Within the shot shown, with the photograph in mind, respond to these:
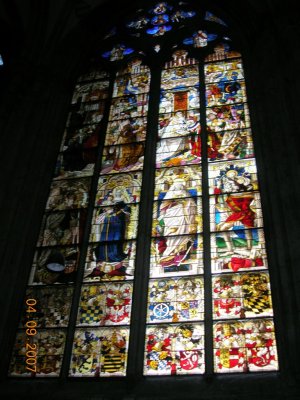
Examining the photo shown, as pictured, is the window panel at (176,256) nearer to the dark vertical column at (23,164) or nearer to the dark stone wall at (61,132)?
the dark stone wall at (61,132)

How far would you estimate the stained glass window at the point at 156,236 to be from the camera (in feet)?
19.3

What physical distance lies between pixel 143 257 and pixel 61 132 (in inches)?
122

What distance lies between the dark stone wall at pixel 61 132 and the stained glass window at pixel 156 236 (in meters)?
0.17

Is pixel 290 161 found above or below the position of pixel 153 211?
above

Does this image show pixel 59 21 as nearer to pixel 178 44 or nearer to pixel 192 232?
pixel 178 44

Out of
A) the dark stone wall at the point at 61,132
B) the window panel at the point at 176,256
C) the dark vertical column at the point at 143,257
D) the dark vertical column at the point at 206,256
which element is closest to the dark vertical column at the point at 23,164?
the dark stone wall at the point at 61,132

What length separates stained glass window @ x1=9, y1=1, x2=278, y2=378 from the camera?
588cm

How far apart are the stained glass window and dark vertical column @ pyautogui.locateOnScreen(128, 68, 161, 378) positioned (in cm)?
2

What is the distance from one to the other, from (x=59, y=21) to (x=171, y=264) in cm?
598

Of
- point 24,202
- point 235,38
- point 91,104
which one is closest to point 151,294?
point 24,202

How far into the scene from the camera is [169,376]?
5.62 meters

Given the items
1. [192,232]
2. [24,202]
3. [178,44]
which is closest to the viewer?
[192,232]
